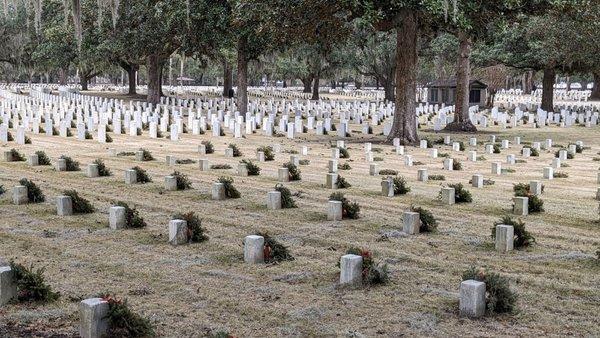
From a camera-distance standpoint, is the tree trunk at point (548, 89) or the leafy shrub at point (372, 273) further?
the tree trunk at point (548, 89)

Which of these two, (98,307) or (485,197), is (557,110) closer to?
(485,197)

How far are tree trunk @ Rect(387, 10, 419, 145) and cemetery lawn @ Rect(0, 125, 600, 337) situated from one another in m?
8.50

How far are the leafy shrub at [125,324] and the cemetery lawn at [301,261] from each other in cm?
17

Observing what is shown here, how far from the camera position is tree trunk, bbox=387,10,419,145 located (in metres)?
21.3

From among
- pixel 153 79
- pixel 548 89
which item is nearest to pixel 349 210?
pixel 153 79

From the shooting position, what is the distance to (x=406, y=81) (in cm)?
2183

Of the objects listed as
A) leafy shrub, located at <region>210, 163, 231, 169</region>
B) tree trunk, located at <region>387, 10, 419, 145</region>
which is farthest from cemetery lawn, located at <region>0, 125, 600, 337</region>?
tree trunk, located at <region>387, 10, 419, 145</region>

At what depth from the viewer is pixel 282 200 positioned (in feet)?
35.0

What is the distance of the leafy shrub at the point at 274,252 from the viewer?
7590mm

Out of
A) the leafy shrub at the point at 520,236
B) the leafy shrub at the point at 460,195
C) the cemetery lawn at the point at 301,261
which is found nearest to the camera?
the cemetery lawn at the point at 301,261

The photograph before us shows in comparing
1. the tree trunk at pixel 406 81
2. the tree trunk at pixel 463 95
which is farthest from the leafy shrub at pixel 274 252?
the tree trunk at pixel 463 95

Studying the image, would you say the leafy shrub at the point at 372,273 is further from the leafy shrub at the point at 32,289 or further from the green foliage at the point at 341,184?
the green foliage at the point at 341,184

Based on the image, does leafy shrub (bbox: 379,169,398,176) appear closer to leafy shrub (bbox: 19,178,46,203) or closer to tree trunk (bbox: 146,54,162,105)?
leafy shrub (bbox: 19,178,46,203)

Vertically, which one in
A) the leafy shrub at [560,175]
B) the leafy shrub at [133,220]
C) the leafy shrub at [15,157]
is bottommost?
the leafy shrub at [133,220]
